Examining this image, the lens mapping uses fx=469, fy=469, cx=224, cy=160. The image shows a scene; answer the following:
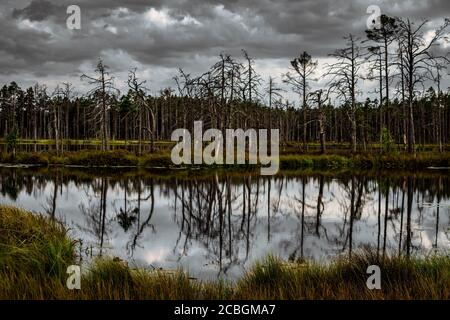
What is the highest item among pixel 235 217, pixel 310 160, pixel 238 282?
pixel 310 160

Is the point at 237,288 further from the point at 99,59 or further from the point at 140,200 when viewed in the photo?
the point at 99,59

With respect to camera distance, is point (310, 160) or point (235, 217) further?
point (310, 160)

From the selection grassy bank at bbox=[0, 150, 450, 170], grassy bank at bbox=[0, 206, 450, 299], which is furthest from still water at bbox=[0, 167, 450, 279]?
grassy bank at bbox=[0, 150, 450, 170]

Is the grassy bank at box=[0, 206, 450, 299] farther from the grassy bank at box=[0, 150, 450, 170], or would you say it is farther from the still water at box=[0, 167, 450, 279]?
the grassy bank at box=[0, 150, 450, 170]

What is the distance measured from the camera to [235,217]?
16.5 m

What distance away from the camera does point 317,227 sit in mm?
14508

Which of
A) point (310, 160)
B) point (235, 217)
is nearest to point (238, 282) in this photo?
point (235, 217)

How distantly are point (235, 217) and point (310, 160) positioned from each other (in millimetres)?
28362

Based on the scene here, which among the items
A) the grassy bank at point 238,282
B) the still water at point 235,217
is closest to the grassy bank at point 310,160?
the still water at point 235,217

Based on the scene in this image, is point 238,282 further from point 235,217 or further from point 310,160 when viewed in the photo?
point 310,160

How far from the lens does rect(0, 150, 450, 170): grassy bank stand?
40406 millimetres
